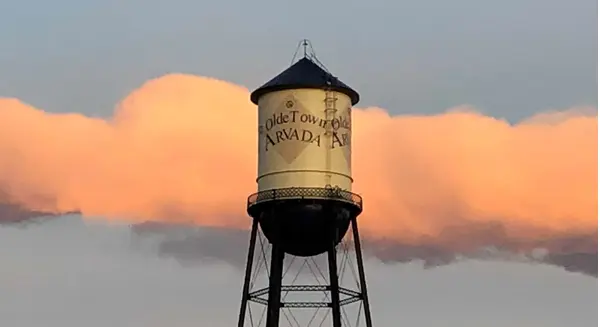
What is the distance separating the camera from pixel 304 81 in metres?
106

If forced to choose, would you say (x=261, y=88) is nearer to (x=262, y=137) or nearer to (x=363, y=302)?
(x=262, y=137)

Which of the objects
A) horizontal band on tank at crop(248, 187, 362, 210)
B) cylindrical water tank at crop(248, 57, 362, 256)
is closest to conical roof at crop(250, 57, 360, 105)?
cylindrical water tank at crop(248, 57, 362, 256)

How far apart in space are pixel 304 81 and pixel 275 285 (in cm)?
930

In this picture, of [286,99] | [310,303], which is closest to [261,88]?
[286,99]

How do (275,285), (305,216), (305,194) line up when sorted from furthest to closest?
(275,285) < (305,194) < (305,216)

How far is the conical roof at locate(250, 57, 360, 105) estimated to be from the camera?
348ft

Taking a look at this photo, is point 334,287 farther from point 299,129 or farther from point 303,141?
point 299,129

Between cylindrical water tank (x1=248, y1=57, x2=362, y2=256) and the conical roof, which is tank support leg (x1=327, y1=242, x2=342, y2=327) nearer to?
cylindrical water tank (x1=248, y1=57, x2=362, y2=256)

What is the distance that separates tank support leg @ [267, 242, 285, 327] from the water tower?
0.15ft

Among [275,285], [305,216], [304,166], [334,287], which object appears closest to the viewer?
[305,216]

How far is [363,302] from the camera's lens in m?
106

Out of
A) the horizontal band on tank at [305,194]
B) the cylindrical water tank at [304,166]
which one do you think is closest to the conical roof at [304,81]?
the cylindrical water tank at [304,166]

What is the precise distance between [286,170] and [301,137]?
1.63 m

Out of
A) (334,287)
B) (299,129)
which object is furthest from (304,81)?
(334,287)
